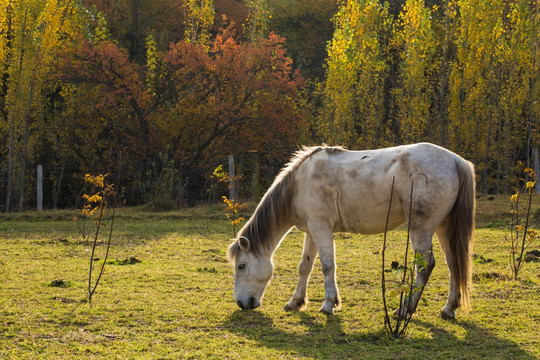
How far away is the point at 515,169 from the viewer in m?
25.0

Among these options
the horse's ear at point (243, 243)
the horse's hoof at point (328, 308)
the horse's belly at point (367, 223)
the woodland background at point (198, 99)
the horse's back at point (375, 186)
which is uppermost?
the woodland background at point (198, 99)

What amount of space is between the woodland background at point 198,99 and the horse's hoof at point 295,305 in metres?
11.0

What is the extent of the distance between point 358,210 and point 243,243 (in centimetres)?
125

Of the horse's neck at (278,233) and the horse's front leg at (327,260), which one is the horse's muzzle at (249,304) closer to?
the horse's neck at (278,233)

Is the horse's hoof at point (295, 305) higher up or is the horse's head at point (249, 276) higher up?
the horse's head at point (249, 276)

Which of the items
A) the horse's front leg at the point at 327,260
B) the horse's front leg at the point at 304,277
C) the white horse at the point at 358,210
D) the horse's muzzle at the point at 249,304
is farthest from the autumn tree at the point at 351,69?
the horse's muzzle at the point at 249,304

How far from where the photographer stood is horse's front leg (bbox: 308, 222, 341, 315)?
19.4 feet

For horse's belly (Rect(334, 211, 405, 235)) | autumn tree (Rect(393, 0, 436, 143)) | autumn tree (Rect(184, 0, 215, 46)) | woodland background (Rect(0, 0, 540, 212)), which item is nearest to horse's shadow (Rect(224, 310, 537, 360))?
horse's belly (Rect(334, 211, 405, 235))

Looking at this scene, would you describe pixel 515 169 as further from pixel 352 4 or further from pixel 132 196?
pixel 132 196

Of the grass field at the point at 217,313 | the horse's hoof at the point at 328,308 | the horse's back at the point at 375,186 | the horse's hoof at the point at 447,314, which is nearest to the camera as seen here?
the grass field at the point at 217,313

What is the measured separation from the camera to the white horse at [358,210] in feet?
18.1

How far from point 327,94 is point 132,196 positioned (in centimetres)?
842

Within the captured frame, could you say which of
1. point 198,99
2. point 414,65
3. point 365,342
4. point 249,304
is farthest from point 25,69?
point 365,342

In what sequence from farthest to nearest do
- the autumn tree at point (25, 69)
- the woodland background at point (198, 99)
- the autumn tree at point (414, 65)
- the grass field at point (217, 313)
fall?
1. the autumn tree at point (414, 65)
2. the woodland background at point (198, 99)
3. the autumn tree at point (25, 69)
4. the grass field at point (217, 313)
